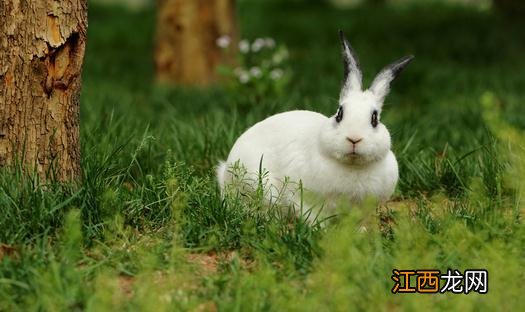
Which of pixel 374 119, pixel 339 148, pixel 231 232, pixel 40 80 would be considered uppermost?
pixel 40 80

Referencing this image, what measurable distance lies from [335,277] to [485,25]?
906 cm

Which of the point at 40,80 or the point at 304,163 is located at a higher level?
the point at 40,80

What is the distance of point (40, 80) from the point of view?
3.86m

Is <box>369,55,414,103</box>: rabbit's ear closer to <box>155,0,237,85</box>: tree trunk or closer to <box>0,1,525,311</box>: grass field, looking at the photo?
<box>0,1,525,311</box>: grass field

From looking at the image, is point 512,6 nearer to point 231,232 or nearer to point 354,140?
point 354,140

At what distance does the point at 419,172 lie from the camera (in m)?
4.68

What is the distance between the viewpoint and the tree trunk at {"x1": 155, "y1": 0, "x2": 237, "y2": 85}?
27.2 feet

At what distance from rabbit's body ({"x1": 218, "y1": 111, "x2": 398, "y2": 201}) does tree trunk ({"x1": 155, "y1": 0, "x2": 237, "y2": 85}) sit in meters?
4.22

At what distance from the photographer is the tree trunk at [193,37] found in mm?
8305

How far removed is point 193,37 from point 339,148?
5.00m

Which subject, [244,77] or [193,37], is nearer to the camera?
[244,77]

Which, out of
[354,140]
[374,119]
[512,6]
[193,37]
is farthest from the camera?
[512,6]

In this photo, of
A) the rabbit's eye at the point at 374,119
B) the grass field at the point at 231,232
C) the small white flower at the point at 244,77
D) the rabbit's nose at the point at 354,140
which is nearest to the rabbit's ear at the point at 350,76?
the rabbit's eye at the point at 374,119

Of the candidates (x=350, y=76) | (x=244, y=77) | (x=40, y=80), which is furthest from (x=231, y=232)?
(x=244, y=77)
